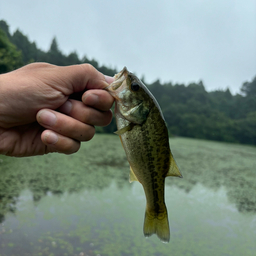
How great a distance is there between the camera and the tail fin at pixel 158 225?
1512 millimetres

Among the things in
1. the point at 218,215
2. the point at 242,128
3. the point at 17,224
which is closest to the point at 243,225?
the point at 218,215

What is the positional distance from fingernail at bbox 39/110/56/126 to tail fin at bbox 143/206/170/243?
965 mm

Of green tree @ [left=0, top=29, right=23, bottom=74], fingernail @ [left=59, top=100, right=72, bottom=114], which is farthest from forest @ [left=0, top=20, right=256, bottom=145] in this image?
fingernail @ [left=59, top=100, right=72, bottom=114]

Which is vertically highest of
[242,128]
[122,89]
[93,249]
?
[242,128]

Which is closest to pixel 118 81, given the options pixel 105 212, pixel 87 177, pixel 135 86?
pixel 135 86

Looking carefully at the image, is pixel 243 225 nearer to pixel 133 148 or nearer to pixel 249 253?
pixel 249 253

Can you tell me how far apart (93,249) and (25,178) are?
3.47 metres

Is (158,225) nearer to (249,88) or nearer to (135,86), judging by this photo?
(135,86)

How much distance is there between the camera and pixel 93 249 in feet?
12.6

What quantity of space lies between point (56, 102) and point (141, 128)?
614 millimetres

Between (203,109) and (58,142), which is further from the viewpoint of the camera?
(203,109)

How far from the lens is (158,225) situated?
1.54m

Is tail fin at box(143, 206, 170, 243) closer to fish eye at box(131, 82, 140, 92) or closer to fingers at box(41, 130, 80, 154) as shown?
fingers at box(41, 130, 80, 154)

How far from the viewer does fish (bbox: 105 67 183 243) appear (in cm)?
143
